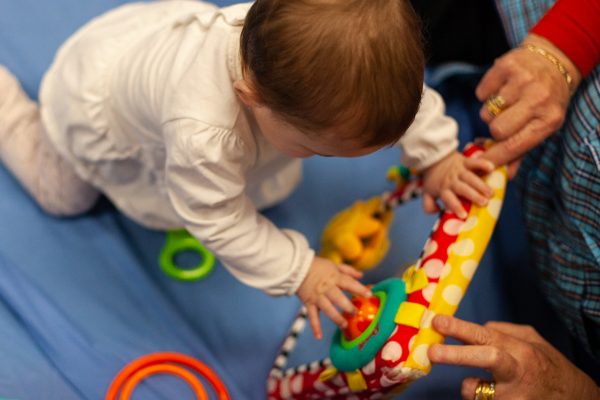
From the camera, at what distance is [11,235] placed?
0.96m

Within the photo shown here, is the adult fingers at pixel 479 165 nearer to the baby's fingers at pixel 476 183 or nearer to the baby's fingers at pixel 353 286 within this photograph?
the baby's fingers at pixel 476 183

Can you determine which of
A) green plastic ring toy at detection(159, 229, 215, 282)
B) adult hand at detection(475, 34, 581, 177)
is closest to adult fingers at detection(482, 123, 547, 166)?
adult hand at detection(475, 34, 581, 177)

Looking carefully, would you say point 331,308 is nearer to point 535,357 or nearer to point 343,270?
point 343,270

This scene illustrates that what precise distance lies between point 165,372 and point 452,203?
44 cm

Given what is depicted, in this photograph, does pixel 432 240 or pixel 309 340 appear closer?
pixel 432 240

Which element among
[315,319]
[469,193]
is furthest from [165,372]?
[469,193]

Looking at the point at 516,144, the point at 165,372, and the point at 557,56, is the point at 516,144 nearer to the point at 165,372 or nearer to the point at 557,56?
the point at 557,56

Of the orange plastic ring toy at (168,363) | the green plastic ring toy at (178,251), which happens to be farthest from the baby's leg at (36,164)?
the orange plastic ring toy at (168,363)

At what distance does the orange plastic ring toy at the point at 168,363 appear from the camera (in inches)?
34.0

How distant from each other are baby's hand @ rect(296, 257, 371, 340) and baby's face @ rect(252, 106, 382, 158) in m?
0.17

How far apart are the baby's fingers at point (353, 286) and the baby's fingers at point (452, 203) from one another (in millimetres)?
139

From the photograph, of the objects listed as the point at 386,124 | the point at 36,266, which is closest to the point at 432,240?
the point at 386,124

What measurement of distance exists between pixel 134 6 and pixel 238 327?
0.51 metres

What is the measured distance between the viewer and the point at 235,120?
72cm
